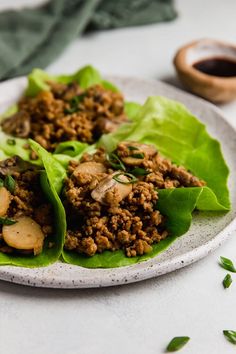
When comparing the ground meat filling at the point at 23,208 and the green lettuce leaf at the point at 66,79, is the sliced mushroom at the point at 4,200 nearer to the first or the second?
the ground meat filling at the point at 23,208

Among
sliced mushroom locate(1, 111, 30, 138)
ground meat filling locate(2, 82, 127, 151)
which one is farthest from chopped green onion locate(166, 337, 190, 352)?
sliced mushroom locate(1, 111, 30, 138)

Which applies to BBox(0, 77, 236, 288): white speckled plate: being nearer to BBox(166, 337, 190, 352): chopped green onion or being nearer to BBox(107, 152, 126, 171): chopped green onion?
BBox(166, 337, 190, 352): chopped green onion

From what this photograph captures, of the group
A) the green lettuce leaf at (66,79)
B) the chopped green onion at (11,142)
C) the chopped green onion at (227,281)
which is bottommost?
the chopped green onion at (11,142)

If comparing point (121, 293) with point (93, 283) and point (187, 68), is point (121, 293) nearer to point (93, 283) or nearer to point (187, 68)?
point (93, 283)

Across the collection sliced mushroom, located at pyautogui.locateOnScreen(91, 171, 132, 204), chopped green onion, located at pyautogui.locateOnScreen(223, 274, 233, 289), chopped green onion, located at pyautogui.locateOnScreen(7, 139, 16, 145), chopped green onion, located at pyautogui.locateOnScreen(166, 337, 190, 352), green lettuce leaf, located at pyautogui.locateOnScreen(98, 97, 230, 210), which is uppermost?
sliced mushroom, located at pyautogui.locateOnScreen(91, 171, 132, 204)

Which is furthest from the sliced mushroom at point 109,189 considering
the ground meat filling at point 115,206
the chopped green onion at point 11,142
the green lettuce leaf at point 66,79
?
the green lettuce leaf at point 66,79

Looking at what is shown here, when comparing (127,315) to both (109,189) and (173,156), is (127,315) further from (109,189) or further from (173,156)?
(173,156)

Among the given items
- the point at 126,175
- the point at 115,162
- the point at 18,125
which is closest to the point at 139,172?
the point at 126,175

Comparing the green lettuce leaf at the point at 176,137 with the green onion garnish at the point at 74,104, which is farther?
the green onion garnish at the point at 74,104
